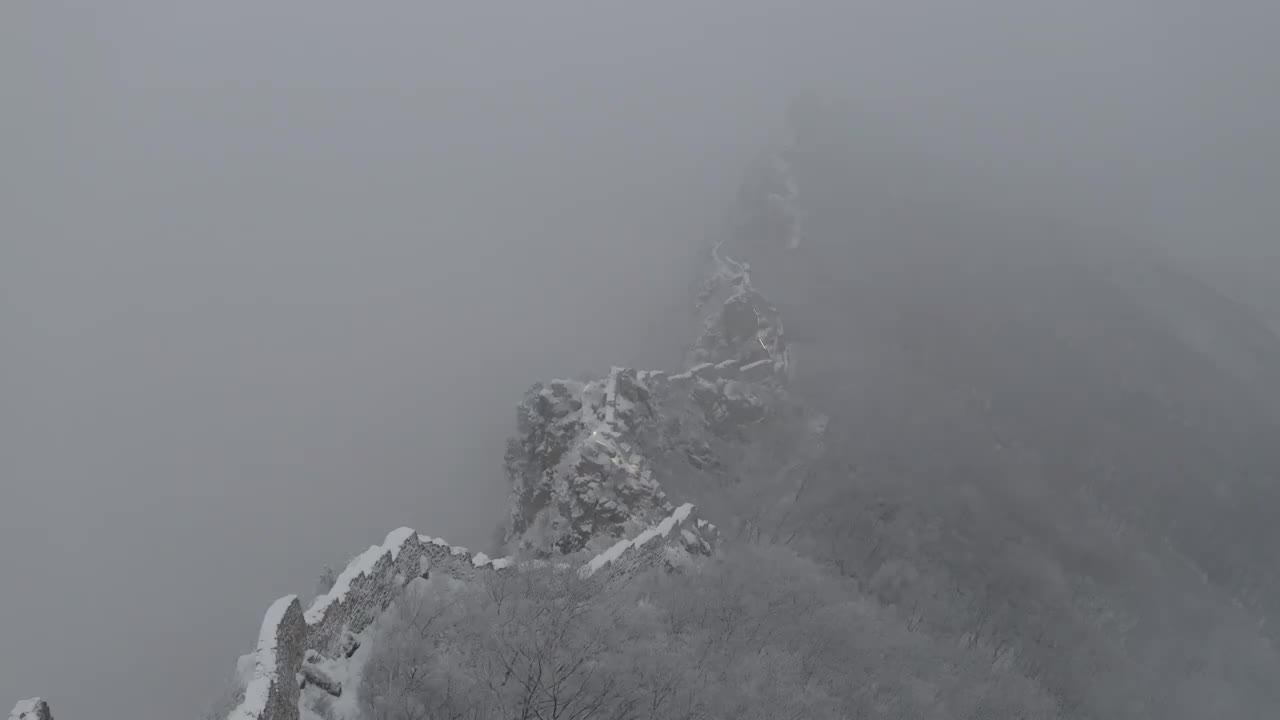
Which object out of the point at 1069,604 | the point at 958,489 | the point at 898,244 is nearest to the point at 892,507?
the point at 958,489

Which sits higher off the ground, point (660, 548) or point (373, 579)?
point (373, 579)

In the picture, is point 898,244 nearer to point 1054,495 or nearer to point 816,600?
point 1054,495

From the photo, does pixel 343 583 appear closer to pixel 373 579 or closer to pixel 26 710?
pixel 373 579

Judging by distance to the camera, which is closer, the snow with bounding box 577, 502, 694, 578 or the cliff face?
the cliff face

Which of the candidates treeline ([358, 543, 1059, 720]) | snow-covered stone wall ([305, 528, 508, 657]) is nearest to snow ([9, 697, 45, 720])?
snow-covered stone wall ([305, 528, 508, 657])

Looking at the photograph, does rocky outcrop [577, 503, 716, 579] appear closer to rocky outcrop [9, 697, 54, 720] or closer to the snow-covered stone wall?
the snow-covered stone wall

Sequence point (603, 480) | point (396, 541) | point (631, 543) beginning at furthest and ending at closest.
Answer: point (603, 480) < point (631, 543) < point (396, 541)

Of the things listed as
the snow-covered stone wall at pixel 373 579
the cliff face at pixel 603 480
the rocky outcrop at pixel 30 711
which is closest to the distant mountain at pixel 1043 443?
the cliff face at pixel 603 480

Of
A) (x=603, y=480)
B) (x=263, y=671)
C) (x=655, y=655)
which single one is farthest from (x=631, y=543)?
(x=263, y=671)
